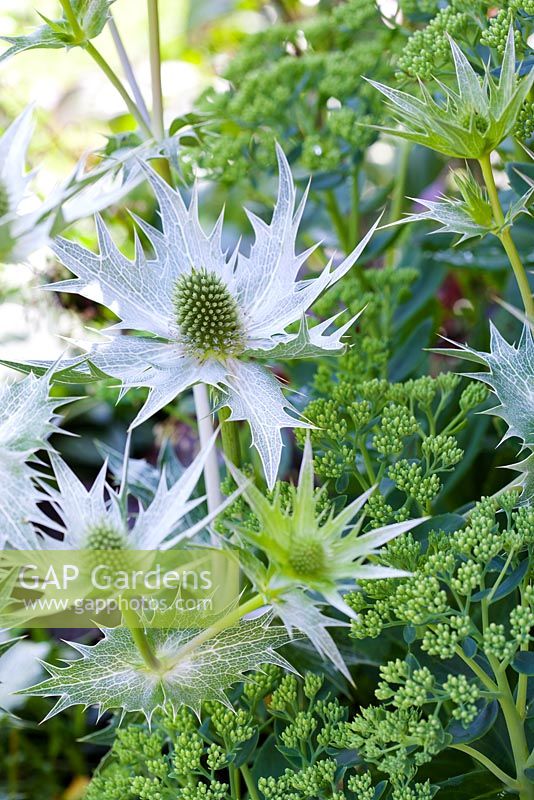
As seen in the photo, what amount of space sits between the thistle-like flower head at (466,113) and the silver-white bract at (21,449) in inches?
10.0

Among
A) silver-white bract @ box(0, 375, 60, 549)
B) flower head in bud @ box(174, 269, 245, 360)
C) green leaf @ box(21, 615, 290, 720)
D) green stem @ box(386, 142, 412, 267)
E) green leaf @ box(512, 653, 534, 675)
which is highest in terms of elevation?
green stem @ box(386, 142, 412, 267)

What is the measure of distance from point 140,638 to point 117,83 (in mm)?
391

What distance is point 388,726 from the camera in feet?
1.53

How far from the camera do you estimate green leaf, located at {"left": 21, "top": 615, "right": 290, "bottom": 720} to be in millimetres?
507

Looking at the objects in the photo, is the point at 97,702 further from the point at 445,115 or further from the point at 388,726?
the point at 445,115

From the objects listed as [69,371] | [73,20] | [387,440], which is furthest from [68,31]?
[387,440]

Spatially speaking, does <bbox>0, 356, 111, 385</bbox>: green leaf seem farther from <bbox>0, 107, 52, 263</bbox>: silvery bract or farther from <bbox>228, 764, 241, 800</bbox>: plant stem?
<bbox>228, 764, 241, 800</bbox>: plant stem

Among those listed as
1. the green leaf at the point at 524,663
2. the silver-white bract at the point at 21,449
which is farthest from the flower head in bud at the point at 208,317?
the green leaf at the point at 524,663

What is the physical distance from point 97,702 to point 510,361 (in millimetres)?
336

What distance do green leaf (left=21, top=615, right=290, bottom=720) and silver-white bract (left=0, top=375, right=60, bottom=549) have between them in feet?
0.34

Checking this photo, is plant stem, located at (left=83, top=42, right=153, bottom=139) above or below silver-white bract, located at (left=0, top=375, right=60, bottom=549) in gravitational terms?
above

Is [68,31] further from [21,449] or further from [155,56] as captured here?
[21,449]

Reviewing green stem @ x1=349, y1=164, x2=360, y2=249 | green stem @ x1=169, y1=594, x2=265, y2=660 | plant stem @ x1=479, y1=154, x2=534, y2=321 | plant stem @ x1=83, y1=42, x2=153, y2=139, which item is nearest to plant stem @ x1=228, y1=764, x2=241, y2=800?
green stem @ x1=169, y1=594, x2=265, y2=660

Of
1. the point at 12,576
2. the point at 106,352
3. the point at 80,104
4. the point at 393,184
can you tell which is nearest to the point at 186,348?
the point at 106,352
